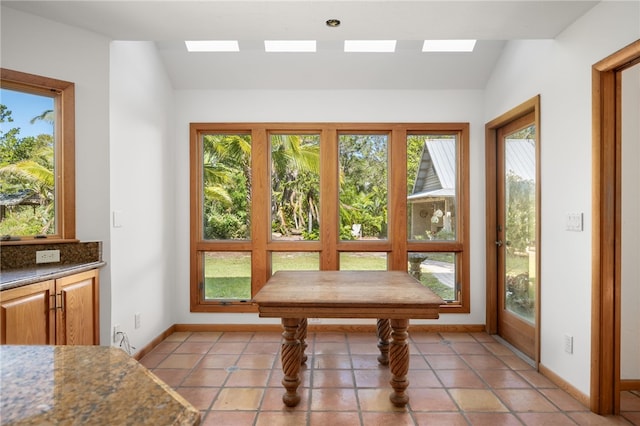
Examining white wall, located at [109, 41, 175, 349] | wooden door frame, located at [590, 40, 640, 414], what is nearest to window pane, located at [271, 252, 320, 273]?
white wall, located at [109, 41, 175, 349]

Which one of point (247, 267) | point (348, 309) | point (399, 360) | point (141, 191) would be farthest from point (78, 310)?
point (399, 360)

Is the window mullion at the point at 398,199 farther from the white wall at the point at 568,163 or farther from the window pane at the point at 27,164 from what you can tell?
the window pane at the point at 27,164

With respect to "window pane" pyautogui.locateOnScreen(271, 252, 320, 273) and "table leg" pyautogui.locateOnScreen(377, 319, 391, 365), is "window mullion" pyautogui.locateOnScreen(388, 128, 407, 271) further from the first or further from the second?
"table leg" pyautogui.locateOnScreen(377, 319, 391, 365)

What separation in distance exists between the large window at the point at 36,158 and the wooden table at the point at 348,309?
5.18 feet

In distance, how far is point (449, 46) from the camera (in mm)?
3756

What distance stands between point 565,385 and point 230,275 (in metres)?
3.15

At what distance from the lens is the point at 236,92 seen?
4.09m

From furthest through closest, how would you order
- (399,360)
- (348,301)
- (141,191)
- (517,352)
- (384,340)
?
1. (517,352)
2. (141,191)
3. (384,340)
4. (399,360)
5. (348,301)

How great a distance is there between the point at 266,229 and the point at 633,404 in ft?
10.8

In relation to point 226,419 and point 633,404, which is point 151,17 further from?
point 633,404

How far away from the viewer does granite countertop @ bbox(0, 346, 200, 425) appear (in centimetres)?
57

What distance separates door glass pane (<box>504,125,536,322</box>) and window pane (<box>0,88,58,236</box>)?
377 cm

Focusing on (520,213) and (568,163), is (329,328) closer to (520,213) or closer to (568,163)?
(520,213)

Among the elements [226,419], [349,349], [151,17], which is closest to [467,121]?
[349,349]
